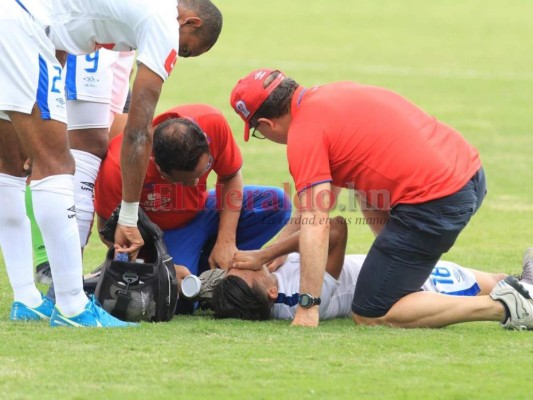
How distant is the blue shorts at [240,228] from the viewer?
7.59 metres

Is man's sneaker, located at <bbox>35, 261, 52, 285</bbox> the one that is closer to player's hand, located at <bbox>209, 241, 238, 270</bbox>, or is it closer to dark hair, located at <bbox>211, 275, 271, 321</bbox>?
player's hand, located at <bbox>209, 241, 238, 270</bbox>

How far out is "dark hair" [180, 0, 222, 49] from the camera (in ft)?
21.7

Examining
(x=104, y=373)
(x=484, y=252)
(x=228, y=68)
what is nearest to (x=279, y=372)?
(x=104, y=373)

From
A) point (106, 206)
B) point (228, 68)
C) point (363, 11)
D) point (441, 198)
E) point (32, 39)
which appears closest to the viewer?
point (32, 39)

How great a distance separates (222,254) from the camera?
7422 millimetres

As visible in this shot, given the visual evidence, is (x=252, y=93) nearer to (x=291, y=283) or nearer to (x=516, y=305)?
(x=291, y=283)

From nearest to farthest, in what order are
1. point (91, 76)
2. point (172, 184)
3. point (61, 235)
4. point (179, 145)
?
point (61, 235) < point (179, 145) < point (172, 184) < point (91, 76)

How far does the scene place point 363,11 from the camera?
33875 millimetres

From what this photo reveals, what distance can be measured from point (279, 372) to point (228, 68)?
17.4 m

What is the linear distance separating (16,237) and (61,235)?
47cm

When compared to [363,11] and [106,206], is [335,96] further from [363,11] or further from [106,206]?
[363,11]

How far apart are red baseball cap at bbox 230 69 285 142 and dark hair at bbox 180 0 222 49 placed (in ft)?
1.11

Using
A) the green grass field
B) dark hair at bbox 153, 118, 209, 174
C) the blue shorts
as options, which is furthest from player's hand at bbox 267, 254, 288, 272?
dark hair at bbox 153, 118, 209, 174

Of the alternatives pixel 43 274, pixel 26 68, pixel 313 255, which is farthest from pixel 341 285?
pixel 26 68
